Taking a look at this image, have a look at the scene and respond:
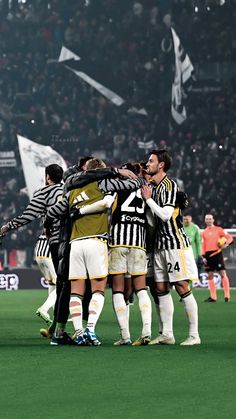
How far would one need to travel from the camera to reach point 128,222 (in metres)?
11.1

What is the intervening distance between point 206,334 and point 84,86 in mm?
35388

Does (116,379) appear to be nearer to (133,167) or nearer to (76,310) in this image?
(76,310)

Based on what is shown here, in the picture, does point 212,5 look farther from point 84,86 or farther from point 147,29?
point 84,86

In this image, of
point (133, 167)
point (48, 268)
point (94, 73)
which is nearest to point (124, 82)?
point (94, 73)

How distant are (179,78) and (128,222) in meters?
35.0

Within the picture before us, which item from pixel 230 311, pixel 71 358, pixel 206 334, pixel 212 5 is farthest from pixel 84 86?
pixel 71 358

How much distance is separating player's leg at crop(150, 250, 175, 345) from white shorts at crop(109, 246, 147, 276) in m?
0.16

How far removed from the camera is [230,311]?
18234 mm

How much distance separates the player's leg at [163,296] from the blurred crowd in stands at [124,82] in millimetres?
31159

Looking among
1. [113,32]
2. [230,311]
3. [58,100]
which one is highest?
[113,32]

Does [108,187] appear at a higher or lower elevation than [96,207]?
higher

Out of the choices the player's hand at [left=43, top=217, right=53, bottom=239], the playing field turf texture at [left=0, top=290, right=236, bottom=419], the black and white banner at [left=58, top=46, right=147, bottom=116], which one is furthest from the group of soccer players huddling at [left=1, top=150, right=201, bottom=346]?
the black and white banner at [left=58, top=46, right=147, bottom=116]

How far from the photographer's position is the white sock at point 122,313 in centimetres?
1092

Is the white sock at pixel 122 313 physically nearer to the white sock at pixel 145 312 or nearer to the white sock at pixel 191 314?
the white sock at pixel 145 312
